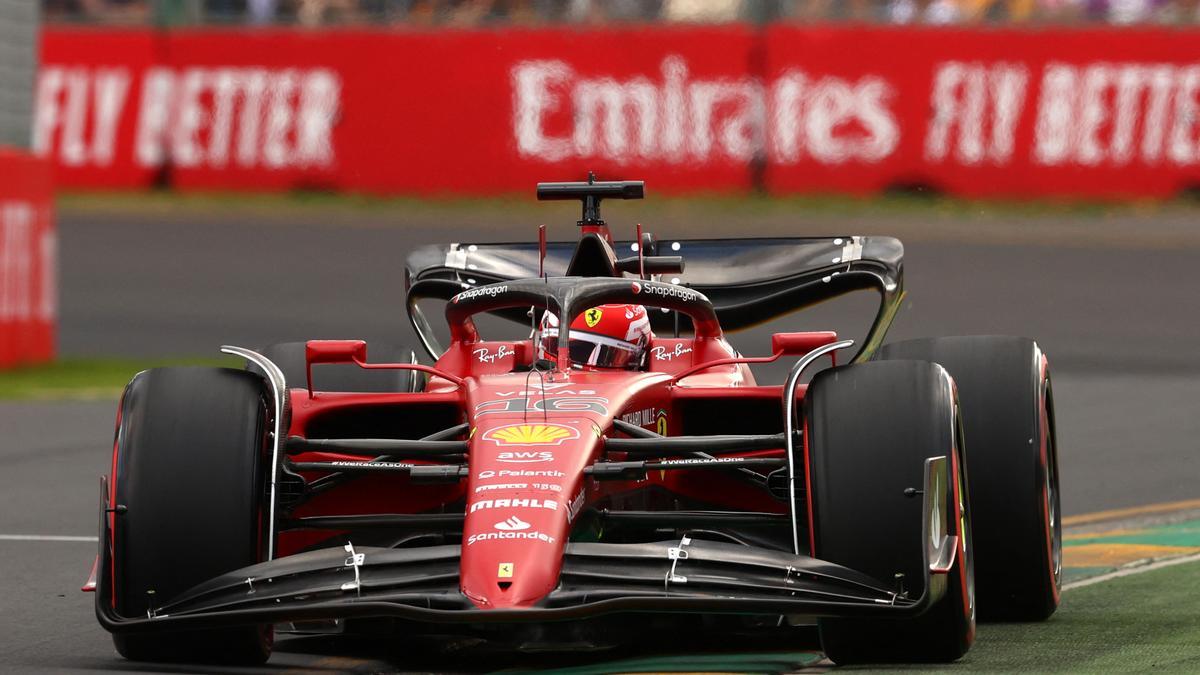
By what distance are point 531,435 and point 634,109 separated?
1842cm

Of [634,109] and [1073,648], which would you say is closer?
[1073,648]

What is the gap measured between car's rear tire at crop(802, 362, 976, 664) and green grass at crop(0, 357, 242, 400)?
9.24 meters

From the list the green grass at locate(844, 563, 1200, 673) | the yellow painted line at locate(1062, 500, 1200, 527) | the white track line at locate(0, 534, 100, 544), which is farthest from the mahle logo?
the yellow painted line at locate(1062, 500, 1200, 527)

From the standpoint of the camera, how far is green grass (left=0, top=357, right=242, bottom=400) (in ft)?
51.1

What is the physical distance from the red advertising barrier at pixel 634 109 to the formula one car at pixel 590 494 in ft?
52.8

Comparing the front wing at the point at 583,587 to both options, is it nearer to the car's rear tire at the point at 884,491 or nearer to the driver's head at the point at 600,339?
the car's rear tire at the point at 884,491

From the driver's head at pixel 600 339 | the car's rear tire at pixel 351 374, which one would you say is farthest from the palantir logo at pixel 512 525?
the car's rear tire at pixel 351 374

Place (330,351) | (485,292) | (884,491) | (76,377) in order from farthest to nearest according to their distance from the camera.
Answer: (76,377)
(485,292)
(330,351)
(884,491)

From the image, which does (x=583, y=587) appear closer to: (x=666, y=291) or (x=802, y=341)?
(x=802, y=341)

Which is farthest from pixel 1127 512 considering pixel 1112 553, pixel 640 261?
pixel 640 261

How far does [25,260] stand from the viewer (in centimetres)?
1659

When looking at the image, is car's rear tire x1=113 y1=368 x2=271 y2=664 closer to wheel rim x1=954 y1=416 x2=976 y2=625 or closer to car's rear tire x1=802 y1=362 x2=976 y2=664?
car's rear tire x1=802 y1=362 x2=976 y2=664

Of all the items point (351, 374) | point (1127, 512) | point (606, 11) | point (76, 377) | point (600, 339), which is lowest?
point (76, 377)

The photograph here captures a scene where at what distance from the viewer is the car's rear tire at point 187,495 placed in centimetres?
634
